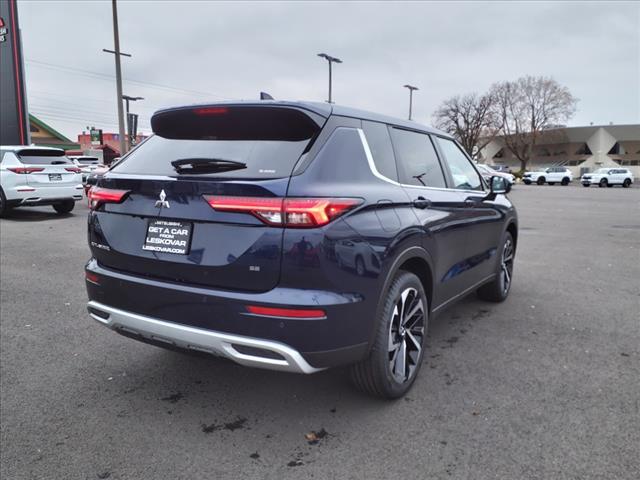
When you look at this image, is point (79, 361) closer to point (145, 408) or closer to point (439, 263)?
point (145, 408)

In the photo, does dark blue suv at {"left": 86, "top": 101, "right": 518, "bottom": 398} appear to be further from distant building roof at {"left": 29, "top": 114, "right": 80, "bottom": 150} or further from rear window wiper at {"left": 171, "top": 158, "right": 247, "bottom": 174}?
distant building roof at {"left": 29, "top": 114, "right": 80, "bottom": 150}

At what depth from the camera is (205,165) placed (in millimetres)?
2754

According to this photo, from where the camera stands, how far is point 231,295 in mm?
2537

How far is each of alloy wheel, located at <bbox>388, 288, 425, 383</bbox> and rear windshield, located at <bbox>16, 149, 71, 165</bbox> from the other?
37.8ft

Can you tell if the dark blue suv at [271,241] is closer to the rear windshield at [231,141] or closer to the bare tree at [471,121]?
the rear windshield at [231,141]

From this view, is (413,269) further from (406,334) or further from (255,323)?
(255,323)

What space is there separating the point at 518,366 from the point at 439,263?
0.96 m

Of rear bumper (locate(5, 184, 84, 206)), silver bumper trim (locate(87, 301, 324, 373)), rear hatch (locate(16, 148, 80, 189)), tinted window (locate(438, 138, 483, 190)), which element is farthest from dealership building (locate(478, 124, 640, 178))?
silver bumper trim (locate(87, 301, 324, 373))

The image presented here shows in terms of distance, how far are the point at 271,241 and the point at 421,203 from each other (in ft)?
4.14

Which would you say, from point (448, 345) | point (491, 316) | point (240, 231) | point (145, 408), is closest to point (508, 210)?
point (491, 316)

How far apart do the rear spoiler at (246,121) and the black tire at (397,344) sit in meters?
1.03

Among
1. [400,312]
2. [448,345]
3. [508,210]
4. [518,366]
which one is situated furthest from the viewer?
[508,210]

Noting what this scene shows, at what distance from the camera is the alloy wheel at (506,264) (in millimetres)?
5281

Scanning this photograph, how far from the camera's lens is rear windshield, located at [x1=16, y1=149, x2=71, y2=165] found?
39.0 feet
